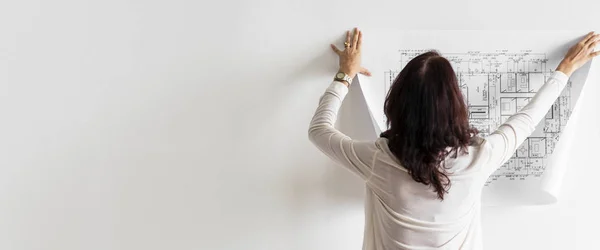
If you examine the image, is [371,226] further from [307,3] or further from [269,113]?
[307,3]

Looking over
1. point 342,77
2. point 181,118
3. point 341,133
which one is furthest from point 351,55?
point 181,118

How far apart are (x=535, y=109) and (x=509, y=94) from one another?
0.18m

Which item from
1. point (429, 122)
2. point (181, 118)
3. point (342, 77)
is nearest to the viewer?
point (429, 122)

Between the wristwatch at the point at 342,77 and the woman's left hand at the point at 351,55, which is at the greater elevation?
the woman's left hand at the point at 351,55

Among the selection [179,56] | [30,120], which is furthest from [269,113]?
[30,120]

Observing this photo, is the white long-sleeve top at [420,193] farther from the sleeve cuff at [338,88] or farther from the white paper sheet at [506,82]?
the white paper sheet at [506,82]

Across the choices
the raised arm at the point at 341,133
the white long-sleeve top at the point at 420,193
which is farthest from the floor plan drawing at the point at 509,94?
the white long-sleeve top at the point at 420,193

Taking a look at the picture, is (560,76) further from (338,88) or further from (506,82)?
(338,88)

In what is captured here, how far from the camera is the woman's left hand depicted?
114 cm

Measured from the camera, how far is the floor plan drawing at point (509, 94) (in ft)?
3.92

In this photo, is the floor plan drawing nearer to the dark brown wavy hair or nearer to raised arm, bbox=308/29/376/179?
raised arm, bbox=308/29/376/179

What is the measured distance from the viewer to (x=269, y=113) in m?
1.21

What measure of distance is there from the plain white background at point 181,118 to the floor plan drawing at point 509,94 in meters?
0.10

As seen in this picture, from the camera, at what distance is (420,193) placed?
876 mm
